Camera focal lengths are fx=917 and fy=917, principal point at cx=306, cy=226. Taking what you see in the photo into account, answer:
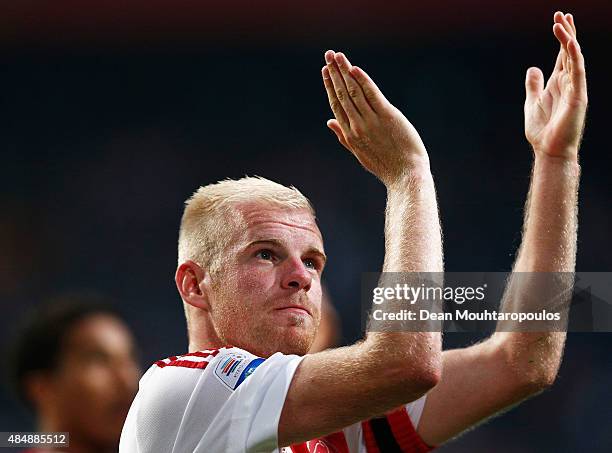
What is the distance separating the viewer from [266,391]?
212 centimetres

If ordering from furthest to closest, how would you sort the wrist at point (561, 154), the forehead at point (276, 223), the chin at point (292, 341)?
the wrist at point (561, 154)
the forehead at point (276, 223)
the chin at point (292, 341)

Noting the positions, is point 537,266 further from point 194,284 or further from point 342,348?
point 194,284

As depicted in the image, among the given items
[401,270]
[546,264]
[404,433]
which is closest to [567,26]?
[546,264]

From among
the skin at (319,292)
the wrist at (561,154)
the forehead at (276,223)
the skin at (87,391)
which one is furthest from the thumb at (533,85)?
the skin at (87,391)

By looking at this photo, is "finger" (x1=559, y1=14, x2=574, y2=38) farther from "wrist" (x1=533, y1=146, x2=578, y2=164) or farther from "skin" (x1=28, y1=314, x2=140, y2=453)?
"skin" (x1=28, y1=314, x2=140, y2=453)

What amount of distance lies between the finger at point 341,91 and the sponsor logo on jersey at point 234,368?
2.12ft

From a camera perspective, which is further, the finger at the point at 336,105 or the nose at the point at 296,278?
the nose at the point at 296,278

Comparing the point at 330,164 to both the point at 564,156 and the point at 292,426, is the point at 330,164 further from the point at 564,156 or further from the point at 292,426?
the point at 292,426

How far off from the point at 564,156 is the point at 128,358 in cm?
249

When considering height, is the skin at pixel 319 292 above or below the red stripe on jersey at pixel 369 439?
above

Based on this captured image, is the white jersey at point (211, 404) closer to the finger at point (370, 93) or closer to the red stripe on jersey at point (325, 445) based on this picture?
the red stripe on jersey at point (325, 445)

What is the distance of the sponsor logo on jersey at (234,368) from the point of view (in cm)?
220

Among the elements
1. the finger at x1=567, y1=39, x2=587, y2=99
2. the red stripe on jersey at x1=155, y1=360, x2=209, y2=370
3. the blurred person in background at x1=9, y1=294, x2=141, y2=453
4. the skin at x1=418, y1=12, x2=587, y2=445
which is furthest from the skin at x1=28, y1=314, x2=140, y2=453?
the finger at x1=567, y1=39, x2=587, y2=99

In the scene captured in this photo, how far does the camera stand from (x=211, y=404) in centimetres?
221
